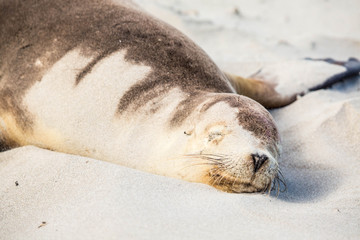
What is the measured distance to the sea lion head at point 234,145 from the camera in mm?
2338

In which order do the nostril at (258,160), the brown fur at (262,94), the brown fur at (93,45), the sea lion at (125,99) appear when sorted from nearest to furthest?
the nostril at (258,160), the sea lion at (125,99), the brown fur at (93,45), the brown fur at (262,94)

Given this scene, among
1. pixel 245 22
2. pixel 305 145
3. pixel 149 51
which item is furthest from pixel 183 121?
pixel 245 22

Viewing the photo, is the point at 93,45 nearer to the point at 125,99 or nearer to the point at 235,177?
the point at 125,99

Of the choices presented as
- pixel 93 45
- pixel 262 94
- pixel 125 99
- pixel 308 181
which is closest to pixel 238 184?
pixel 308 181

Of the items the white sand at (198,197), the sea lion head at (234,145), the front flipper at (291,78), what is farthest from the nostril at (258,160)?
the front flipper at (291,78)

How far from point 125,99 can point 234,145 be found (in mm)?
884

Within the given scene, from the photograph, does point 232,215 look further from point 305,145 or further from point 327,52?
point 327,52

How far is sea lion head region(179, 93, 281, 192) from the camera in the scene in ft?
7.67

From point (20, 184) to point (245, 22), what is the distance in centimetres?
486

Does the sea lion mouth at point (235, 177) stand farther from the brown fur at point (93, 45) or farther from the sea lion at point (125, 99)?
the brown fur at point (93, 45)

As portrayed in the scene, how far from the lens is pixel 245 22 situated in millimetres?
6633

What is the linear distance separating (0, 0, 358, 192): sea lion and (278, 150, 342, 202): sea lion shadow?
0.63 feet

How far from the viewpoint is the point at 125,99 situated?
9.66ft

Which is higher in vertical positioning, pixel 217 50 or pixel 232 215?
pixel 232 215
